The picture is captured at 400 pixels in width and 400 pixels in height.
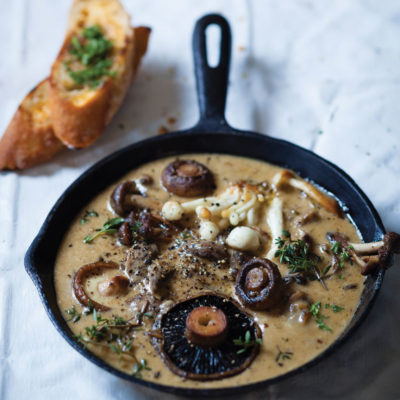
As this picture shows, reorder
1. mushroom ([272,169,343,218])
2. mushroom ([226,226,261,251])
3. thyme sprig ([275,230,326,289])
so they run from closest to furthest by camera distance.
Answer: thyme sprig ([275,230,326,289]), mushroom ([226,226,261,251]), mushroom ([272,169,343,218])

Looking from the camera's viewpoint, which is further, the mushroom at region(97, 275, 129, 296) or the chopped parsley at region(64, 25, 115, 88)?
the chopped parsley at region(64, 25, 115, 88)

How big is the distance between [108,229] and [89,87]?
1.47 metres

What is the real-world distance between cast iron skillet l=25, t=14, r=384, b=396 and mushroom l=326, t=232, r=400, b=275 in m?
0.07

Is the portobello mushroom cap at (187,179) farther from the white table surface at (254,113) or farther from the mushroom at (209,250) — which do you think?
the white table surface at (254,113)

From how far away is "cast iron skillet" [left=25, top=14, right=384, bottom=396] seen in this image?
3670 mm

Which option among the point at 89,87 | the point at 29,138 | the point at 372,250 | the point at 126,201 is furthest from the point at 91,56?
the point at 372,250

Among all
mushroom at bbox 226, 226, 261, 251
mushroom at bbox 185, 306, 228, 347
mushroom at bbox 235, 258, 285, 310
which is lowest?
mushroom at bbox 185, 306, 228, 347

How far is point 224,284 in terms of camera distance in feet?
11.9

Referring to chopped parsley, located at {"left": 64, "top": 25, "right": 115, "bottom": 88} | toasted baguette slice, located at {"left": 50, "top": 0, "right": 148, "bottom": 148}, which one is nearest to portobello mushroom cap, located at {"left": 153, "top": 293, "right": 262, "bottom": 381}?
toasted baguette slice, located at {"left": 50, "top": 0, "right": 148, "bottom": 148}

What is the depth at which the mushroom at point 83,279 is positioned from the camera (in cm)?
348

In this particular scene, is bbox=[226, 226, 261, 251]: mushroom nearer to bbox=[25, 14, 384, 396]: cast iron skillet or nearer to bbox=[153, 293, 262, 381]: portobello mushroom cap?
bbox=[153, 293, 262, 381]: portobello mushroom cap

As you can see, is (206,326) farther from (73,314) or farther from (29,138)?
(29,138)

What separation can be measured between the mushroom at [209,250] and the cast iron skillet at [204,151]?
933 mm

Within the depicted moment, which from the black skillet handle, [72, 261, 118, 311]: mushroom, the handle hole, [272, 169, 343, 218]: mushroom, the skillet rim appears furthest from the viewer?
the handle hole
